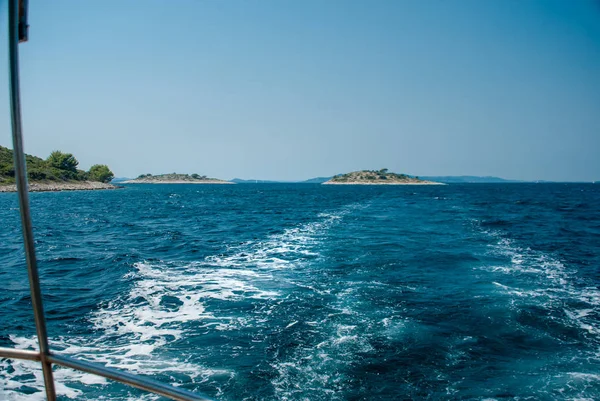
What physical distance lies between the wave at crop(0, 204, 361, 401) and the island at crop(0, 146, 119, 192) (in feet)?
283

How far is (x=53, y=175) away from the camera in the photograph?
100188mm

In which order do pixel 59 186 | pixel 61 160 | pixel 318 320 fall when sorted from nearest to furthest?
pixel 318 320 → pixel 59 186 → pixel 61 160

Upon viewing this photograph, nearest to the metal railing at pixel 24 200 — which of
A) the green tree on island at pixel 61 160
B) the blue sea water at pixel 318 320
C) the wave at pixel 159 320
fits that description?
the blue sea water at pixel 318 320

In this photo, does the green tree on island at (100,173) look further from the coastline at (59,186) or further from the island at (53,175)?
the coastline at (59,186)

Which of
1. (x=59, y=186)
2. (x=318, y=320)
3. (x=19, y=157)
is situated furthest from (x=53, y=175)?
(x=19, y=157)

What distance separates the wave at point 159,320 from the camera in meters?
6.91

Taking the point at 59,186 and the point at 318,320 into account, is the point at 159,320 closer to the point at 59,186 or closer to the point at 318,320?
the point at 318,320

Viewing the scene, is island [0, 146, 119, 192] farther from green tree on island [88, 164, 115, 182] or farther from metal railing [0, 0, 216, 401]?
metal railing [0, 0, 216, 401]

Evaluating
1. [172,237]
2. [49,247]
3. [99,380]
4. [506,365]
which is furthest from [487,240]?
[49,247]

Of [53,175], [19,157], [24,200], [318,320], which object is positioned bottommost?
[318,320]

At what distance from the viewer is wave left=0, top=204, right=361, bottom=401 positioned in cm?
691

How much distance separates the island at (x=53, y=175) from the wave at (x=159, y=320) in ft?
283

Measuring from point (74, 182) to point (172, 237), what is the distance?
103 m

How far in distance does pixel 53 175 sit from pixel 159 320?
113m
